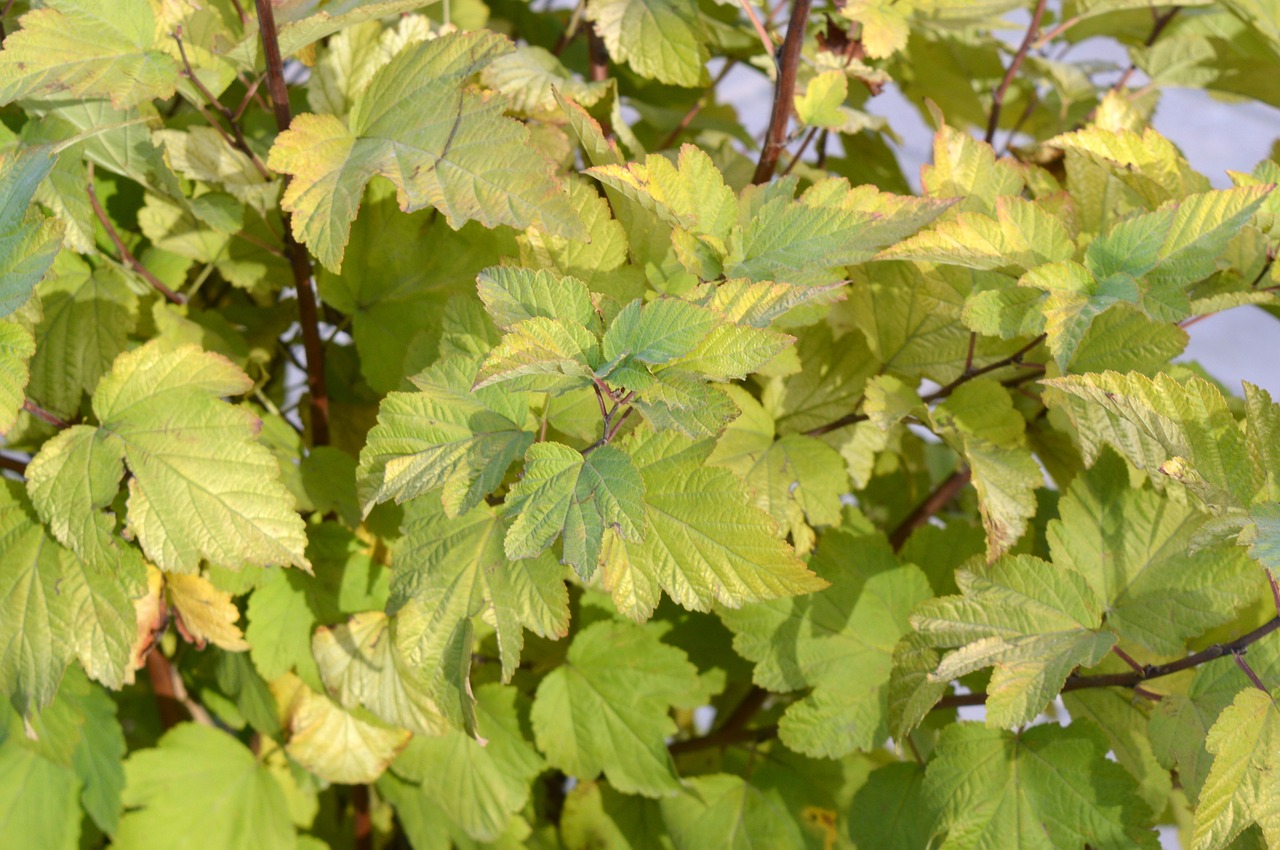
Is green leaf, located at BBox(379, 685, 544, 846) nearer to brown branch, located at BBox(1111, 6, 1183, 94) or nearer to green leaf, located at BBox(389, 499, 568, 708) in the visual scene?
green leaf, located at BBox(389, 499, 568, 708)

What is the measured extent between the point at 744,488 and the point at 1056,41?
70 cm

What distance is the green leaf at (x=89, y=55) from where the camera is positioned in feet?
1.52

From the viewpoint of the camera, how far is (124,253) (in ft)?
1.96

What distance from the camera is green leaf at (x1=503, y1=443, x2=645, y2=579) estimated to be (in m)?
0.40

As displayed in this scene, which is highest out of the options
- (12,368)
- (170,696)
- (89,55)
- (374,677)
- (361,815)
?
(89,55)

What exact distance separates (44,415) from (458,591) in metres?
0.23

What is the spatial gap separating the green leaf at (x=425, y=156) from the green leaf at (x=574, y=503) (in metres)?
0.10

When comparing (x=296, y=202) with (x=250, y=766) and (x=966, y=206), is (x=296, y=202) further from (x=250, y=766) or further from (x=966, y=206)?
(x=250, y=766)

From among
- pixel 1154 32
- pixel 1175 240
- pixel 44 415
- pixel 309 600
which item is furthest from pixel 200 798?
pixel 1154 32

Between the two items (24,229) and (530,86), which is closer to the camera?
(24,229)

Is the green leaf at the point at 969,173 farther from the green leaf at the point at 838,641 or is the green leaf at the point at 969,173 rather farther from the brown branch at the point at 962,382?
the green leaf at the point at 838,641

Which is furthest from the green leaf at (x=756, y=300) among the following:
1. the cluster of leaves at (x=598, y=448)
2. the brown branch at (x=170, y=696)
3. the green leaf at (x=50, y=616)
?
the brown branch at (x=170, y=696)

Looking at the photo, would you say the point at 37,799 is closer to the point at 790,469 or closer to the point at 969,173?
the point at 790,469

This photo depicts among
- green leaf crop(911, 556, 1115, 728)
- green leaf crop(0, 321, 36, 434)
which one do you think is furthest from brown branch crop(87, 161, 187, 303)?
green leaf crop(911, 556, 1115, 728)
